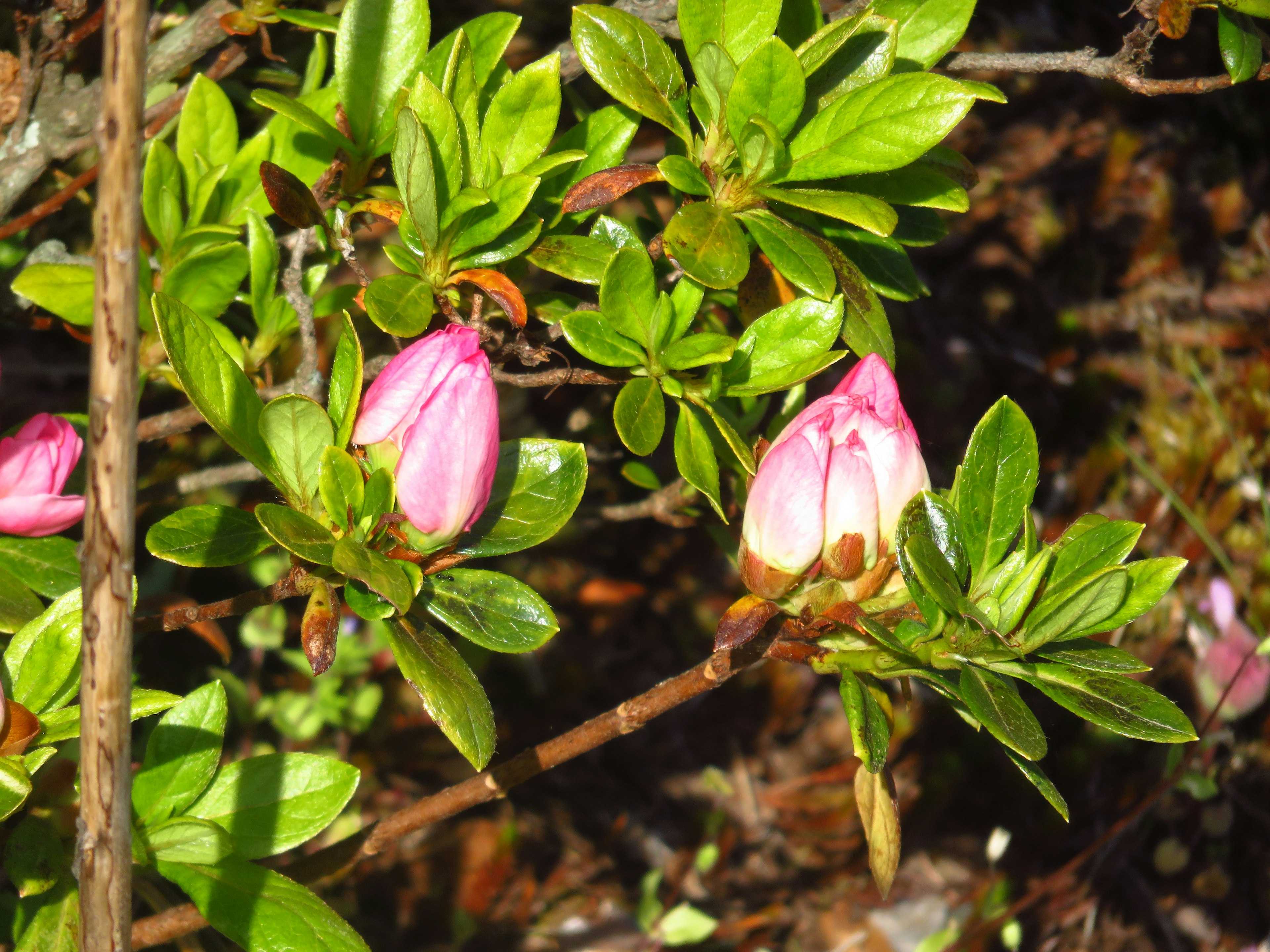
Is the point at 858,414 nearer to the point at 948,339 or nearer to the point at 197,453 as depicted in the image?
the point at 197,453

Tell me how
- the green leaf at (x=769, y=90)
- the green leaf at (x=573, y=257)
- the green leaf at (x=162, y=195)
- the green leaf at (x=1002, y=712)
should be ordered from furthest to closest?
the green leaf at (x=162, y=195) < the green leaf at (x=573, y=257) < the green leaf at (x=769, y=90) < the green leaf at (x=1002, y=712)

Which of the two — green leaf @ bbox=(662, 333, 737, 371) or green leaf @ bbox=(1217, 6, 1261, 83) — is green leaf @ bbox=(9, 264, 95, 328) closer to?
green leaf @ bbox=(662, 333, 737, 371)

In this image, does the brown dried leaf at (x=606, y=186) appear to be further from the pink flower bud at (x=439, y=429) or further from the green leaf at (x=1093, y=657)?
the green leaf at (x=1093, y=657)

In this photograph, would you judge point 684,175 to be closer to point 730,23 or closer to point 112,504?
point 730,23

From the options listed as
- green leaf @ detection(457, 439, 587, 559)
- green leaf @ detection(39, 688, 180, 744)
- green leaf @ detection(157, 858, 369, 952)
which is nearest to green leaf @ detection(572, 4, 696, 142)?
green leaf @ detection(457, 439, 587, 559)

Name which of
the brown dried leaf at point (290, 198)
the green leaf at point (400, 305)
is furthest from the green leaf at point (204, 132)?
the green leaf at point (400, 305)

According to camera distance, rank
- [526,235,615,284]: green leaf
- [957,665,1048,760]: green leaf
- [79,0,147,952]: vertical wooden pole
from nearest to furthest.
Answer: [79,0,147,952]: vertical wooden pole
[957,665,1048,760]: green leaf
[526,235,615,284]: green leaf

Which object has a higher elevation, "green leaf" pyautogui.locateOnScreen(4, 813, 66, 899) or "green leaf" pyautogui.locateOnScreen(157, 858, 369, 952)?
"green leaf" pyautogui.locateOnScreen(4, 813, 66, 899)
